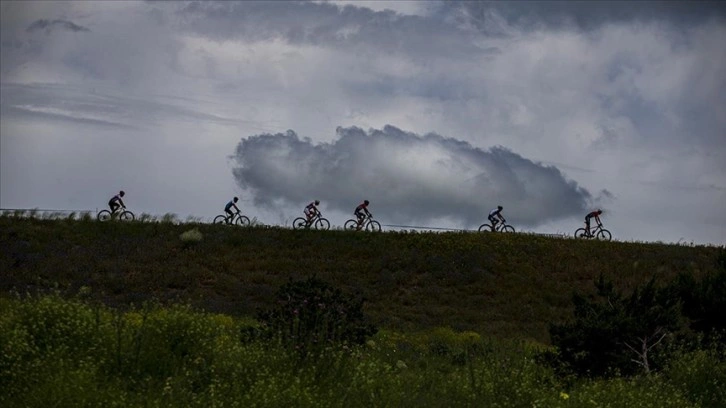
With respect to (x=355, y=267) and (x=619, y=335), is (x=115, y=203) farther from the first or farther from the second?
(x=619, y=335)

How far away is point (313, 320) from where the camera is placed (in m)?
16.3

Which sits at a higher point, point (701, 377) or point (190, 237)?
point (190, 237)

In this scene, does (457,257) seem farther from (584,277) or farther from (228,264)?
(228,264)

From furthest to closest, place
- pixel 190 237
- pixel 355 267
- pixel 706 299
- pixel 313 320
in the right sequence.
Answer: pixel 190 237
pixel 355 267
pixel 706 299
pixel 313 320

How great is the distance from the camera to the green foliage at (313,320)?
15.3 m

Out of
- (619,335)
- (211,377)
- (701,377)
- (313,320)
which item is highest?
(619,335)

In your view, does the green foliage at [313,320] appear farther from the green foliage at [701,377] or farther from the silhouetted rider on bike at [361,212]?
the silhouetted rider on bike at [361,212]

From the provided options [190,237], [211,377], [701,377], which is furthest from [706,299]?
[190,237]

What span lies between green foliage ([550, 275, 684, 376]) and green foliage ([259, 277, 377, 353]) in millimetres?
3478

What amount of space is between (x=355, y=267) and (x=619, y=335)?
19.7 metres

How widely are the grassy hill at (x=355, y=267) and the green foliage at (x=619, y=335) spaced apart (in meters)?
11.4

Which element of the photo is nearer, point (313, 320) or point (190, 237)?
point (313, 320)

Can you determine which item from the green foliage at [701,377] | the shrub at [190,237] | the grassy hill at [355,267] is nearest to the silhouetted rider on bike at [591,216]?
the grassy hill at [355,267]

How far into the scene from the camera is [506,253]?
129ft
